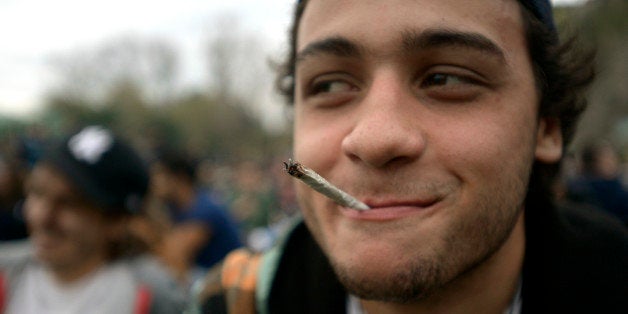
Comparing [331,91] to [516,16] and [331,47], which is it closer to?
[331,47]

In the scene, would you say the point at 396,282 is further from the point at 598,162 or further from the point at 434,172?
the point at 598,162

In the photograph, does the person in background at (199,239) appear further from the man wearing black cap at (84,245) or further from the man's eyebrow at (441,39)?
the man's eyebrow at (441,39)

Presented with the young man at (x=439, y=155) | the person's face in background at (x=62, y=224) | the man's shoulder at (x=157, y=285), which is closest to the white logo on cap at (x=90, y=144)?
the person's face in background at (x=62, y=224)

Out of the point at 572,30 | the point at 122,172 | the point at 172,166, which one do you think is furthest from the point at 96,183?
the point at 172,166

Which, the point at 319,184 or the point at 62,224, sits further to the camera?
the point at 62,224

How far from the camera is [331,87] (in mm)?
1617

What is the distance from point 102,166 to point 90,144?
0.49 ft

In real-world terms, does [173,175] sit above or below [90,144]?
below

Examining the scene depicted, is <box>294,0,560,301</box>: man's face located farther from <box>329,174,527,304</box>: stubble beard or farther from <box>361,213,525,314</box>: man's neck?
<box>361,213,525,314</box>: man's neck

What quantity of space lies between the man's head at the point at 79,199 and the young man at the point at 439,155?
1533mm

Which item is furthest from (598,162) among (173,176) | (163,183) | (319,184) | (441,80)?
(319,184)

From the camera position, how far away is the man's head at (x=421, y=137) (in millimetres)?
1345

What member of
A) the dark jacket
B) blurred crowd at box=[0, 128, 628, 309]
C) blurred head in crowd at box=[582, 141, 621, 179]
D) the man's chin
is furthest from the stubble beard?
blurred head in crowd at box=[582, 141, 621, 179]

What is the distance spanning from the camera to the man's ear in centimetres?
172
